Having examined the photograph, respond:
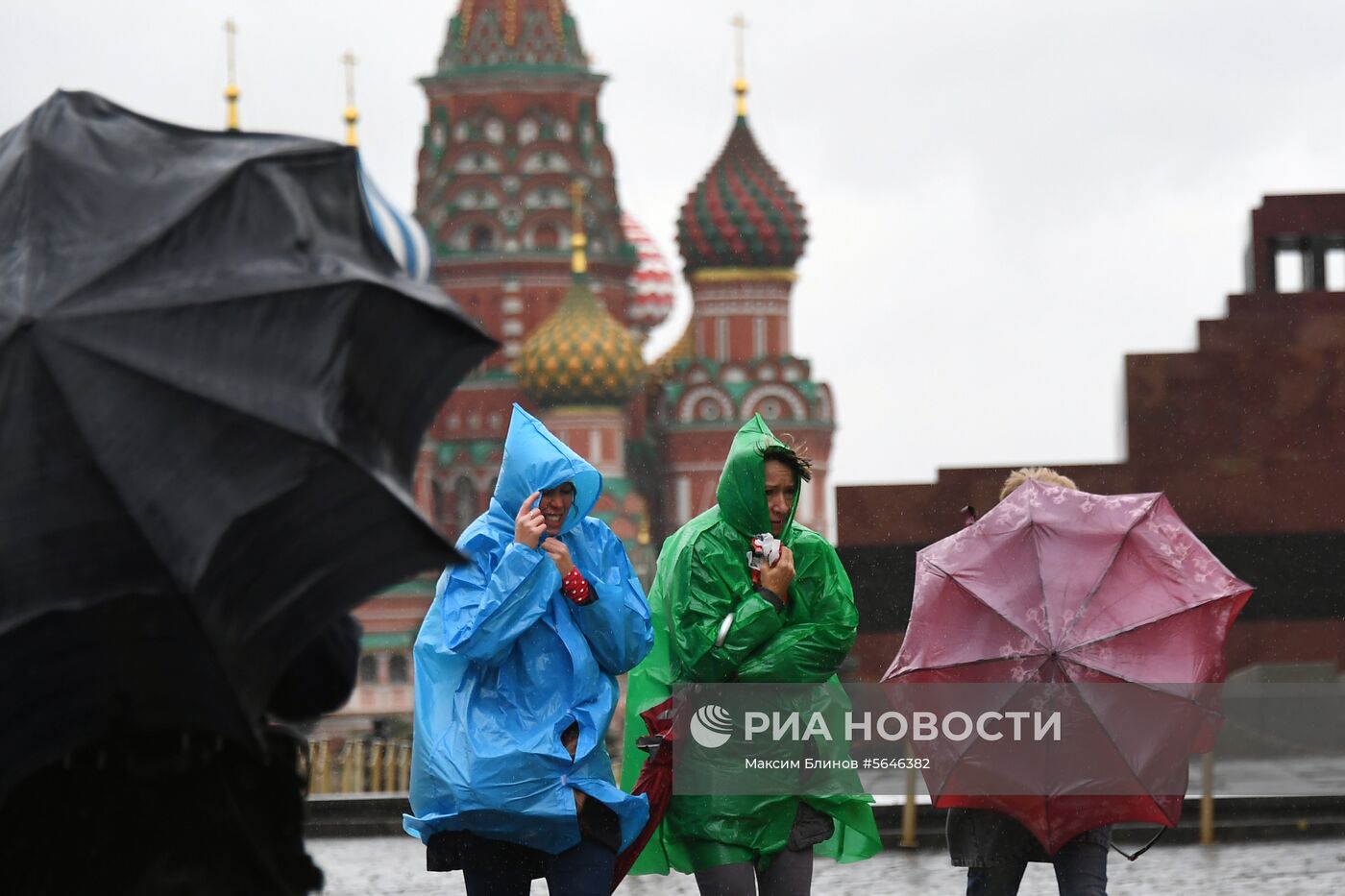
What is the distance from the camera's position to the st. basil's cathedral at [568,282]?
185 ft

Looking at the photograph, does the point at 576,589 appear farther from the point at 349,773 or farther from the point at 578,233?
the point at 578,233

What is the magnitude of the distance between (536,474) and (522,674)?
383 millimetres

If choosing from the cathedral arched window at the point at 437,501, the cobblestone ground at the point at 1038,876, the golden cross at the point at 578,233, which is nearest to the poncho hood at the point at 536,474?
the cobblestone ground at the point at 1038,876

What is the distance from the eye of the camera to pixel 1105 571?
6.18 metres

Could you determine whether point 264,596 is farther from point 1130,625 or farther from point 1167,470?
point 1167,470

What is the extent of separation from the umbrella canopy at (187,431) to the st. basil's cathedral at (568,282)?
171 ft

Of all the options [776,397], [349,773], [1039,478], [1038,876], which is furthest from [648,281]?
[1039,478]

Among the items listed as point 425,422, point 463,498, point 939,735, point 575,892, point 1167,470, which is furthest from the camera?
point 463,498

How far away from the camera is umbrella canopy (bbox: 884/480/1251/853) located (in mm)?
5926

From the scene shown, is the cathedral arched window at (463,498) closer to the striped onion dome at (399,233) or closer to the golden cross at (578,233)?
the golden cross at (578,233)

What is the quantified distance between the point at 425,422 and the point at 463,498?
2091 inches

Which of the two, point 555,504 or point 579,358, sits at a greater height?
point 579,358

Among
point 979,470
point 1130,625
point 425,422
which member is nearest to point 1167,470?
point 979,470

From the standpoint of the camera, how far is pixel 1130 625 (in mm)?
6066
